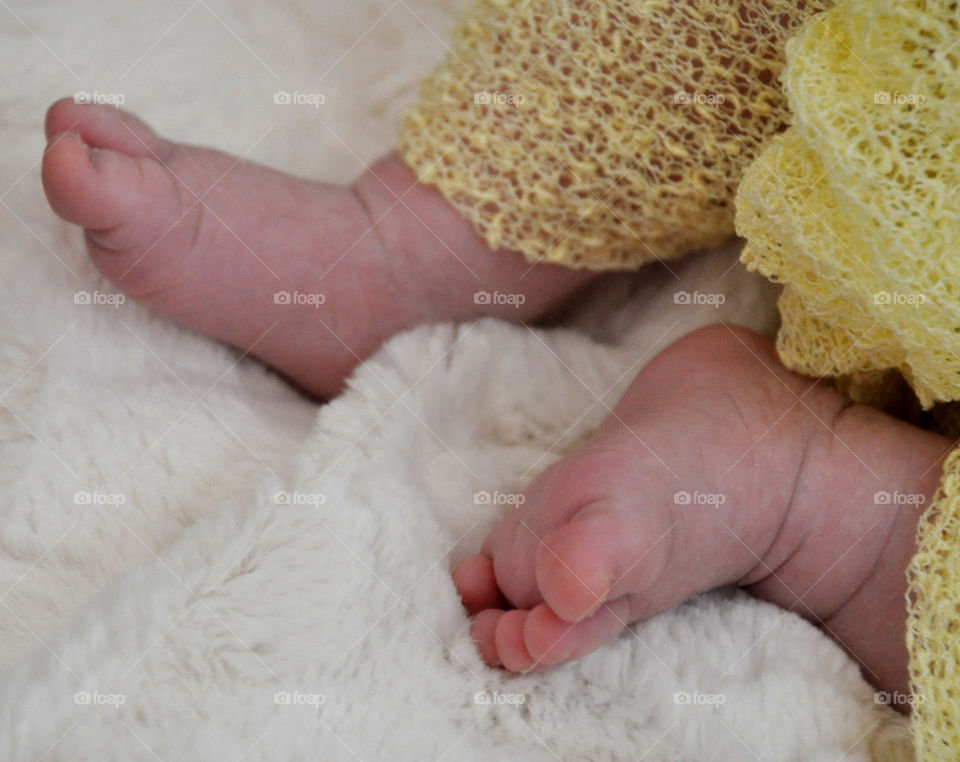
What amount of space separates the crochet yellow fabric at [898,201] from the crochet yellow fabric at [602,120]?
0.10 m

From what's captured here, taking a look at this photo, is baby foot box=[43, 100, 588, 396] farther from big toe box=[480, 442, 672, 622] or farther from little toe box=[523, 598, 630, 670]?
little toe box=[523, 598, 630, 670]

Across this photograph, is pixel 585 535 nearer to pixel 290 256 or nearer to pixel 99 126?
pixel 290 256

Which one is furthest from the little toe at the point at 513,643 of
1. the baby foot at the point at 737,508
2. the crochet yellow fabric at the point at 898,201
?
the crochet yellow fabric at the point at 898,201

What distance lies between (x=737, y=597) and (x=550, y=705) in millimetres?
191

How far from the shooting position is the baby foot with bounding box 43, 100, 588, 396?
0.76 metres

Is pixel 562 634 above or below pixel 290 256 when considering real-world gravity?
below

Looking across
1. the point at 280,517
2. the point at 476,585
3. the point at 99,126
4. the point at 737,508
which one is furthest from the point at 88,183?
the point at 737,508

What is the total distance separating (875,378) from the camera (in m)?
0.75

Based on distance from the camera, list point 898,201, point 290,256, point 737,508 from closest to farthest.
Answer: point 898,201, point 737,508, point 290,256

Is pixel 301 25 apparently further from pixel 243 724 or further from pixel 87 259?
pixel 243 724

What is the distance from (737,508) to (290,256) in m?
0.42

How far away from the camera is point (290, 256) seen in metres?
0.80

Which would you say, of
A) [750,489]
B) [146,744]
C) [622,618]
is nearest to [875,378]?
[750,489]

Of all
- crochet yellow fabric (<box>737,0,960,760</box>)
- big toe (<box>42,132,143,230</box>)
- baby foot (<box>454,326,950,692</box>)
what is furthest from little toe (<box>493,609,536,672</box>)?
big toe (<box>42,132,143,230</box>)
